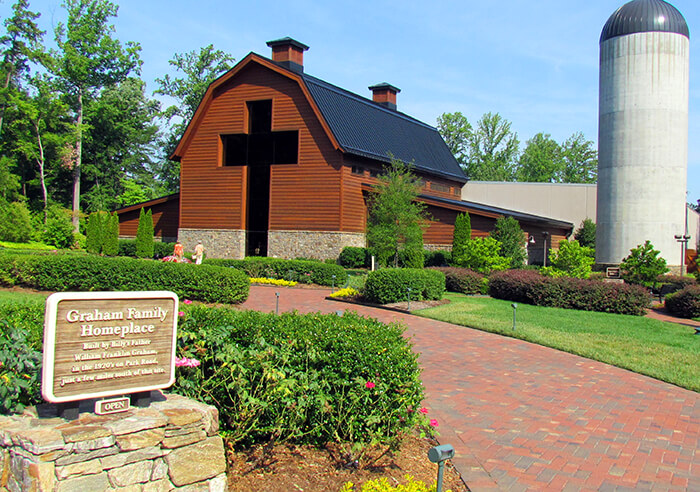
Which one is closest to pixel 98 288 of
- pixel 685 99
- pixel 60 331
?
pixel 60 331

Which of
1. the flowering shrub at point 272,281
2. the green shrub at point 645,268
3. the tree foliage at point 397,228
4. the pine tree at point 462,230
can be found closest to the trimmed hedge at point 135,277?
the flowering shrub at point 272,281

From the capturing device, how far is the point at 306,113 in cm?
3100

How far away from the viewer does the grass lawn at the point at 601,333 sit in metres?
10.2

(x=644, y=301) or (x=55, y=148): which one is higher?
(x=55, y=148)

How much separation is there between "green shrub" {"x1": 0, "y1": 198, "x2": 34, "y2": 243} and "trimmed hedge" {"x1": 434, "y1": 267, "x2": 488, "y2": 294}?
28.8m

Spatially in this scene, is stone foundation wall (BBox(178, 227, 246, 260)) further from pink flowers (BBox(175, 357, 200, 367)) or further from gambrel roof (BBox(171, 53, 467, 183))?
pink flowers (BBox(175, 357, 200, 367))

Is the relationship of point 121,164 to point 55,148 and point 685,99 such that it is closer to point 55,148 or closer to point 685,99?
point 55,148

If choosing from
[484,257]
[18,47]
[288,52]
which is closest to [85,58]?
[18,47]

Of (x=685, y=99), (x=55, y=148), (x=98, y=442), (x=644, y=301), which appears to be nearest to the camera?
(x=98, y=442)

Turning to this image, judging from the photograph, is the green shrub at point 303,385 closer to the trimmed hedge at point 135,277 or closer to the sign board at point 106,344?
the sign board at point 106,344

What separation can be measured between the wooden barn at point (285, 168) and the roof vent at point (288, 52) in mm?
55

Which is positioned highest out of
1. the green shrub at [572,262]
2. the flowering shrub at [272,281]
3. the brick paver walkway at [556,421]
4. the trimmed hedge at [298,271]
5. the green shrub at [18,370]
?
the green shrub at [572,262]

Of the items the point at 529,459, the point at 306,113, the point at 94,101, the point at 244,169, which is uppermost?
the point at 94,101

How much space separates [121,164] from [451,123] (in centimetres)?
3605
